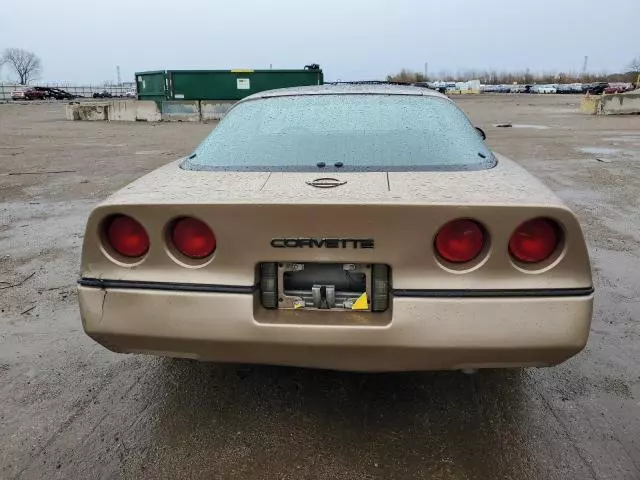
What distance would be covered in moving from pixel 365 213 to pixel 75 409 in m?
1.70

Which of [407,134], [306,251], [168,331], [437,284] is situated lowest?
[168,331]

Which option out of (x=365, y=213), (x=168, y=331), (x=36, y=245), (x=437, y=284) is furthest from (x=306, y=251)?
(x=36, y=245)

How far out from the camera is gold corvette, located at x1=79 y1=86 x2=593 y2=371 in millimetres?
1956

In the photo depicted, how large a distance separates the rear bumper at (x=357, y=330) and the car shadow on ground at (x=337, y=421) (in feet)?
1.33

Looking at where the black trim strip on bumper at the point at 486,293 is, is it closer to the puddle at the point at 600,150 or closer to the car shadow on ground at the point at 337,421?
the car shadow on ground at the point at 337,421

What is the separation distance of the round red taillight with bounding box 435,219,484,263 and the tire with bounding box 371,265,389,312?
0.71 feet

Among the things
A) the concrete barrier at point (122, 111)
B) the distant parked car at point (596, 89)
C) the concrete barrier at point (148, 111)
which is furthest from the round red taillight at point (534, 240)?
the distant parked car at point (596, 89)

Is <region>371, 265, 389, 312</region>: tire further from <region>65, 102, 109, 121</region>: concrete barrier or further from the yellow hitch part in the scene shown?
<region>65, 102, 109, 121</region>: concrete barrier

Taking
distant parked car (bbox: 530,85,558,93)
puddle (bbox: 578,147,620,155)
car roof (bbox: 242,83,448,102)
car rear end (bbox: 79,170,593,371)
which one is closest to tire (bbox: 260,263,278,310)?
car rear end (bbox: 79,170,593,371)

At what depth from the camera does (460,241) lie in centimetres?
198

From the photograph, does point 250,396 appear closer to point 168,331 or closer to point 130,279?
point 168,331

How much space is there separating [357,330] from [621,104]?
90.1 ft

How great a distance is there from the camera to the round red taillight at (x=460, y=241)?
197 cm

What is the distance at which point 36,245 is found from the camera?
513cm
